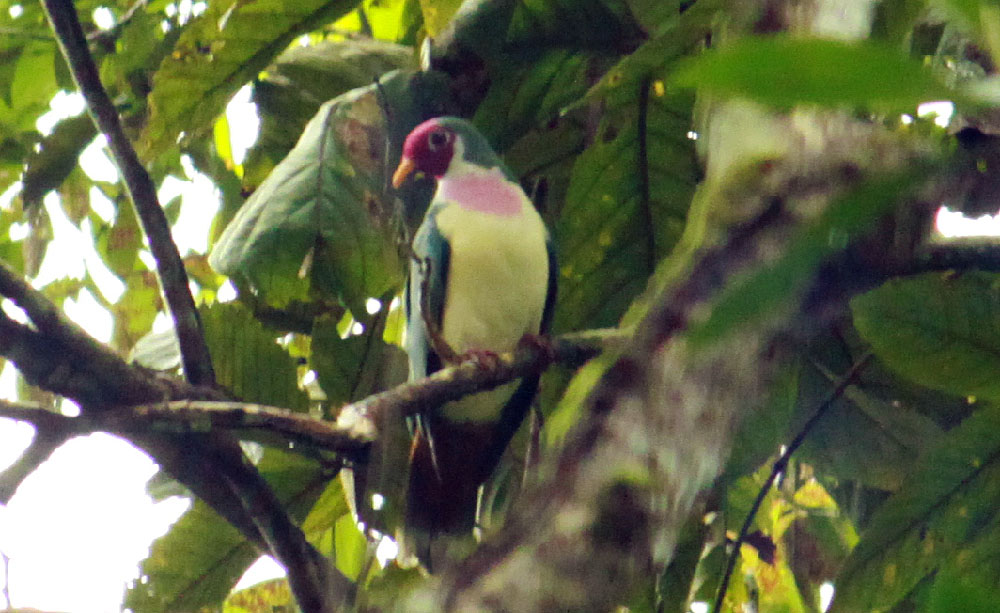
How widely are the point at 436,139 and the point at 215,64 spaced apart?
826 mm

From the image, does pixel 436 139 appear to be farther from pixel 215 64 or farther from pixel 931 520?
pixel 931 520

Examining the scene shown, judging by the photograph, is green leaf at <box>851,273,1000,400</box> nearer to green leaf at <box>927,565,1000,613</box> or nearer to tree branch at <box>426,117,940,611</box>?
tree branch at <box>426,117,940,611</box>

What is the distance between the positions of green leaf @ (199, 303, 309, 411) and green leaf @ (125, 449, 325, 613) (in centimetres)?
15

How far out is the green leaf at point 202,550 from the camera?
2.13 m

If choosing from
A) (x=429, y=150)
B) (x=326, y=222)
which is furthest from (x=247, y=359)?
(x=429, y=150)

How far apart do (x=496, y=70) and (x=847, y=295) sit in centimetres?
146

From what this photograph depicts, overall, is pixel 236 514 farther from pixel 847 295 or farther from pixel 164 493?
pixel 847 295

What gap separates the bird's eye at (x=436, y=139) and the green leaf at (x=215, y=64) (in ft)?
2.32

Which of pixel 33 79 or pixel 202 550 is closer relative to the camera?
pixel 202 550

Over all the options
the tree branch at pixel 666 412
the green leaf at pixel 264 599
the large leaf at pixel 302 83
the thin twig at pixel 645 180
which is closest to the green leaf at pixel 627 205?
the thin twig at pixel 645 180

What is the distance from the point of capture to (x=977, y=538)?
5.76 ft

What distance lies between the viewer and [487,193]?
2615mm

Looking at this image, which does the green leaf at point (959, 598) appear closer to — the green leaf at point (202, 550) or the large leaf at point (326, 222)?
the large leaf at point (326, 222)

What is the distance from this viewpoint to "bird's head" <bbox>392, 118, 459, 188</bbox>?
267cm
